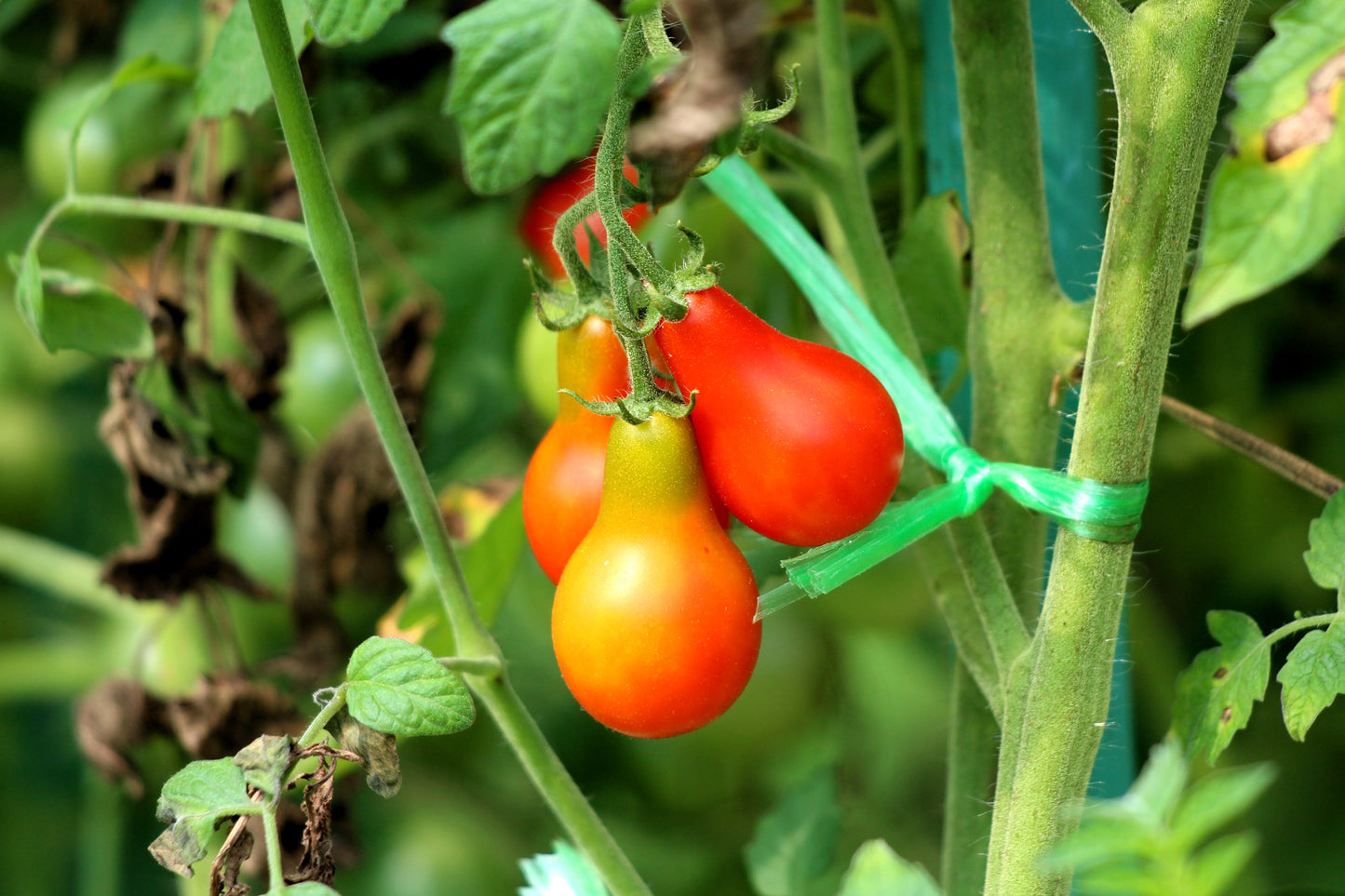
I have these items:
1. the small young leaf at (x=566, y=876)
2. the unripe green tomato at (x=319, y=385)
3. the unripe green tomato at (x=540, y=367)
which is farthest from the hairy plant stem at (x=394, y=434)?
the unripe green tomato at (x=319, y=385)

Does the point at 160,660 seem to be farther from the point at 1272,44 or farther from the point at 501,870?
the point at 1272,44

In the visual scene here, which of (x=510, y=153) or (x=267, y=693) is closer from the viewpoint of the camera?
(x=510, y=153)

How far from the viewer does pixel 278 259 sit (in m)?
0.80

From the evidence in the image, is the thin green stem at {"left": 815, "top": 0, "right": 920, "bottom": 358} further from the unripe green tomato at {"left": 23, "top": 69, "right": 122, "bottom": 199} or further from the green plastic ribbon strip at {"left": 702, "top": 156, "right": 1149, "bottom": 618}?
the unripe green tomato at {"left": 23, "top": 69, "right": 122, "bottom": 199}

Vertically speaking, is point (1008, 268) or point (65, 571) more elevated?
point (1008, 268)

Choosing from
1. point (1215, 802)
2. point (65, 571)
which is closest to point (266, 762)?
point (1215, 802)

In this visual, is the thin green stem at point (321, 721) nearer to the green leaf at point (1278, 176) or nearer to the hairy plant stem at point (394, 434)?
the hairy plant stem at point (394, 434)

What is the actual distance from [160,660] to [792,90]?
1.79ft

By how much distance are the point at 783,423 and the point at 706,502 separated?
0.11 ft

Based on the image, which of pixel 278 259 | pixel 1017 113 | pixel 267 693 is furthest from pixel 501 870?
pixel 1017 113

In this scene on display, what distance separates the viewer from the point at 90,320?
50 centimetres

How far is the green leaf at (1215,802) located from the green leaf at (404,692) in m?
0.18

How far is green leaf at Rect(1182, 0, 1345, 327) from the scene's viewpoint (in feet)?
0.77

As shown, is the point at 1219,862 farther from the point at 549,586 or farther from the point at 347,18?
the point at 549,586
